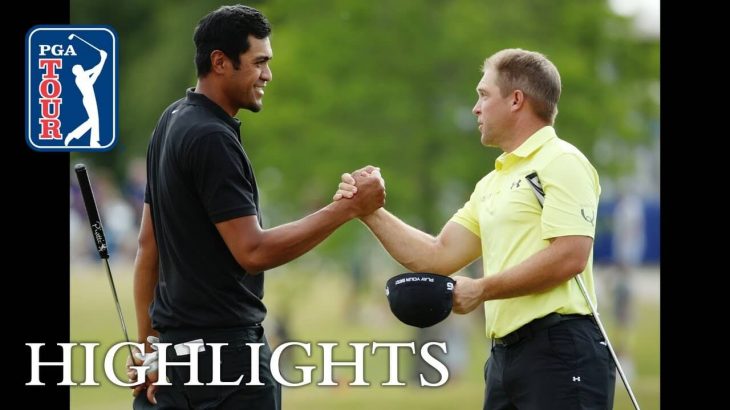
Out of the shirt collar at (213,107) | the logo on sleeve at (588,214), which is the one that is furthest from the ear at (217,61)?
the logo on sleeve at (588,214)

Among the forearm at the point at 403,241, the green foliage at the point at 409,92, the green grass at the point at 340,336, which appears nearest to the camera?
the forearm at the point at 403,241

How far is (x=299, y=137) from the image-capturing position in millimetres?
21000

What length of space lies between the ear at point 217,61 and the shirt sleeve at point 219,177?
0.40m

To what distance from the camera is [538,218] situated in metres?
5.25

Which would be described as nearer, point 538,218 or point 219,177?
point 219,177

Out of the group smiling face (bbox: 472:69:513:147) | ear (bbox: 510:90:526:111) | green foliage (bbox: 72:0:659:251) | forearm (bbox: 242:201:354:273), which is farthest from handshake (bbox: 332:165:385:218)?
green foliage (bbox: 72:0:659:251)

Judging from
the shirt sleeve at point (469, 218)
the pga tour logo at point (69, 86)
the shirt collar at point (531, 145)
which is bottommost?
the shirt sleeve at point (469, 218)

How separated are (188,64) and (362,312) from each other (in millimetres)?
7045

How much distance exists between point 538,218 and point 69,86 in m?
5.29

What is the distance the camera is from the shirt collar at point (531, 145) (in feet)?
17.7

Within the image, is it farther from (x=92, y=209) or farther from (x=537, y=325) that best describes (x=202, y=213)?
(x=537, y=325)

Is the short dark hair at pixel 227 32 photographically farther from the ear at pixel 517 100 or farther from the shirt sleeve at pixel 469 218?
the shirt sleeve at pixel 469 218

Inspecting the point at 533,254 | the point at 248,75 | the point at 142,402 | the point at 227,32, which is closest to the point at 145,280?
the point at 142,402

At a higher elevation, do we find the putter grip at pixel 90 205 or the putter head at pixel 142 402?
the putter grip at pixel 90 205
